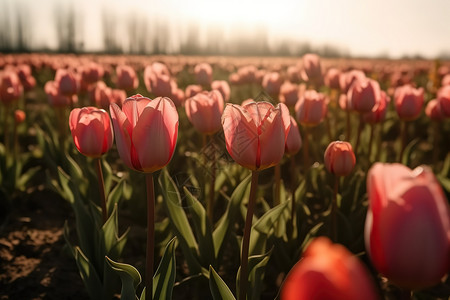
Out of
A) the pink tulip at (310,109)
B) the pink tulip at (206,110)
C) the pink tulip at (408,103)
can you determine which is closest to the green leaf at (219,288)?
the pink tulip at (206,110)

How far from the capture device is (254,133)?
1349mm

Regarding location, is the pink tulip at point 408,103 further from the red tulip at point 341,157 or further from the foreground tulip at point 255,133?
the foreground tulip at point 255,133

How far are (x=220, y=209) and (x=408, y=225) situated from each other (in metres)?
2.85

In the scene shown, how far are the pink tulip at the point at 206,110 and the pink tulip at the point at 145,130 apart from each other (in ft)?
3.07

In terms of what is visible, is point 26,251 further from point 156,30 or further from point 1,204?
point 156,30

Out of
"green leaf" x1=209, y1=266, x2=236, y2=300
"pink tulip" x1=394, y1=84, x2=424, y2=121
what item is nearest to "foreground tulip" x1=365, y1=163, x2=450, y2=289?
"green leaf" x1=209, y1=266, x2=236, y2=300

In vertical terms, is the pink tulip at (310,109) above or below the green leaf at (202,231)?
above

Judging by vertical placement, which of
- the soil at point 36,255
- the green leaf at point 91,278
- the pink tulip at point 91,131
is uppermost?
the pink tulip at point 91,131

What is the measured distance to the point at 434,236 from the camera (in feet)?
2.30

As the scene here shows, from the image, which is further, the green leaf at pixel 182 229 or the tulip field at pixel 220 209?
the green leaf at pixel 182 229

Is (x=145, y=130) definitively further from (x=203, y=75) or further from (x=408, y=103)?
(x=203, y=75)

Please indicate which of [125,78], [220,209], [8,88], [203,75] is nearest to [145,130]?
[220,209]

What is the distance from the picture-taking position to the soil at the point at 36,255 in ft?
7.84

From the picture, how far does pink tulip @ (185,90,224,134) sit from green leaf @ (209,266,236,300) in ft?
3.50
